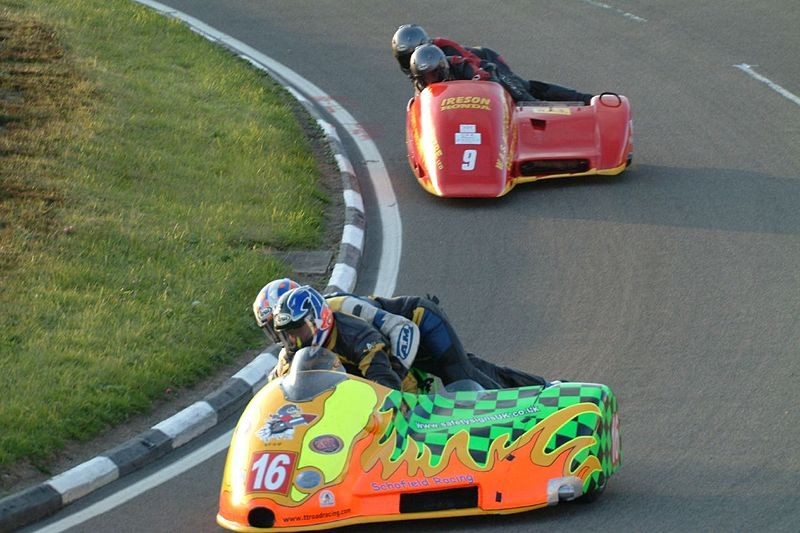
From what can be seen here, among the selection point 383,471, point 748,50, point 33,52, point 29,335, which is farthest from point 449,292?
point 748,50

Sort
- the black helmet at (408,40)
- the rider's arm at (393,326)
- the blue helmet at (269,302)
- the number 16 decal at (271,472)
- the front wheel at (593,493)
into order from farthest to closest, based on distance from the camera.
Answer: the black helmet at (408,40) < the rider's arm at (393,326) < the blue helmet at (269,302) < the front wheel at (593,493) < the number 16 decal at (271,472)

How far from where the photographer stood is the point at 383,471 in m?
6.71

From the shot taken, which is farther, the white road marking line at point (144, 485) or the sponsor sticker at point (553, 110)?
the sponsor sticker at point (553, 110)

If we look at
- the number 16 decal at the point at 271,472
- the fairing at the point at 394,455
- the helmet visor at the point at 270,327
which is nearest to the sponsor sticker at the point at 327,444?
the fairing at the point at 394,455

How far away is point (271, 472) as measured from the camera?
261 inches

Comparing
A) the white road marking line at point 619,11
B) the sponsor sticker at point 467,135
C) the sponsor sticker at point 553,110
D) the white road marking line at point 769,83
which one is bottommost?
the sponsor sticker at point 467,135

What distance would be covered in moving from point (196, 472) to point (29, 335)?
2018 millimetres

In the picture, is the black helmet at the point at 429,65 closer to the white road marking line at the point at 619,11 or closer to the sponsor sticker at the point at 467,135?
the sponsor sticker at the point at 467,135

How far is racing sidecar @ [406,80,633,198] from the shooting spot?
12.5 metres

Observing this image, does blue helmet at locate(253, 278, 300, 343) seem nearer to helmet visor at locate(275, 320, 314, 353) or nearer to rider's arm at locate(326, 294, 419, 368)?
helmet visor at locate(275, 320, 314, 353)

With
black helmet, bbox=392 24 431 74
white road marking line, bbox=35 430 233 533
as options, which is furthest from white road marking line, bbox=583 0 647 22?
white road marking line, bbox=35 430 233 533

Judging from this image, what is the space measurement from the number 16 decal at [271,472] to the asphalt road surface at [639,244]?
1.87 feet

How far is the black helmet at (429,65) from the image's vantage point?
13102 mm

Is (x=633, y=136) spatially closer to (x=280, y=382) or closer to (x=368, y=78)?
(x=368, y=78)
